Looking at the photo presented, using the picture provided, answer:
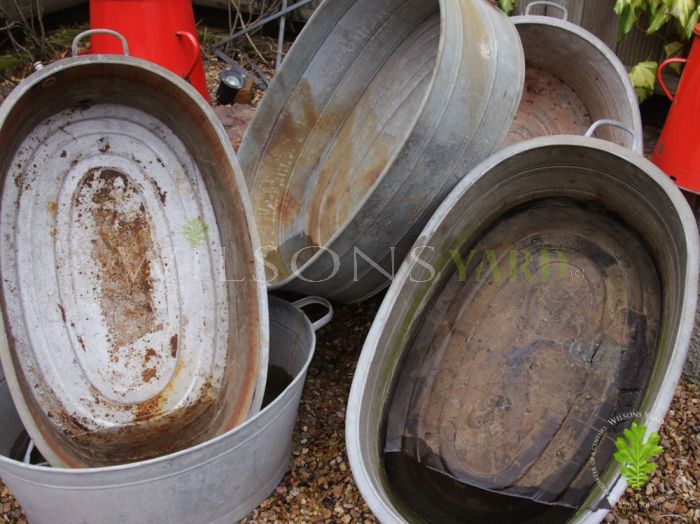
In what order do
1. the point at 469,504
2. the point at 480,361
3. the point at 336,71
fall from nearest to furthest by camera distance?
the point at 469,504 → the point at 480,361 → the point at 336,71

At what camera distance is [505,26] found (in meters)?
2.03

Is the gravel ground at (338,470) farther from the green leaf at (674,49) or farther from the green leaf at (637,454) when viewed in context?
the green leaf at (674,49)

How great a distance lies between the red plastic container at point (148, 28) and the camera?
267 centimetres

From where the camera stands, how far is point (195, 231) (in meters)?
2.22

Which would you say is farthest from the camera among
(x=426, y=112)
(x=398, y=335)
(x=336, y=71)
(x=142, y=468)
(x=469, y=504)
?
(x=336, y=71)

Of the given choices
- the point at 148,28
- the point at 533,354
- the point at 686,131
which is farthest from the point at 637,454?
the point at 148,28

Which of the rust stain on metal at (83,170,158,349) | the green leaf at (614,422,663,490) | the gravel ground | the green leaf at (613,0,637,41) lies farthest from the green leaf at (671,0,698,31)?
the rust stain on metal at (83,170,158,349)

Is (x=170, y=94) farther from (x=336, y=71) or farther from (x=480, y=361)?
(x=480, y=361)

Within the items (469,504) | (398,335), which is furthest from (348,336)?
(469,504)

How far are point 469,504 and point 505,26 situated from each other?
135cm

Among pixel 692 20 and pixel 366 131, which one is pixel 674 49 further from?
pixel 366 131

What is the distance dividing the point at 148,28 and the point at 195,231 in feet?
3.25

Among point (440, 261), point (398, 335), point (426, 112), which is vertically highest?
point (426, 112)

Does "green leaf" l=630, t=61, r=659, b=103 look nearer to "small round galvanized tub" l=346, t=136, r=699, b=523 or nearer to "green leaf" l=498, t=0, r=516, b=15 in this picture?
"green leaf" l=498, t=0, r=516, b=15
